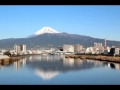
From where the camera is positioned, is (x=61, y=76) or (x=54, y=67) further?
(x=54, y=67)

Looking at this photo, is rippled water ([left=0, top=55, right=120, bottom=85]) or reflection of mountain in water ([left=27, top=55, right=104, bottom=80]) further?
reflection of mountain in water ([left=27, top=55, right=104, bottom=80])

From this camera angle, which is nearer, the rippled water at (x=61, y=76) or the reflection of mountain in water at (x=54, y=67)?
the rippled water at (x=61, y=76)
